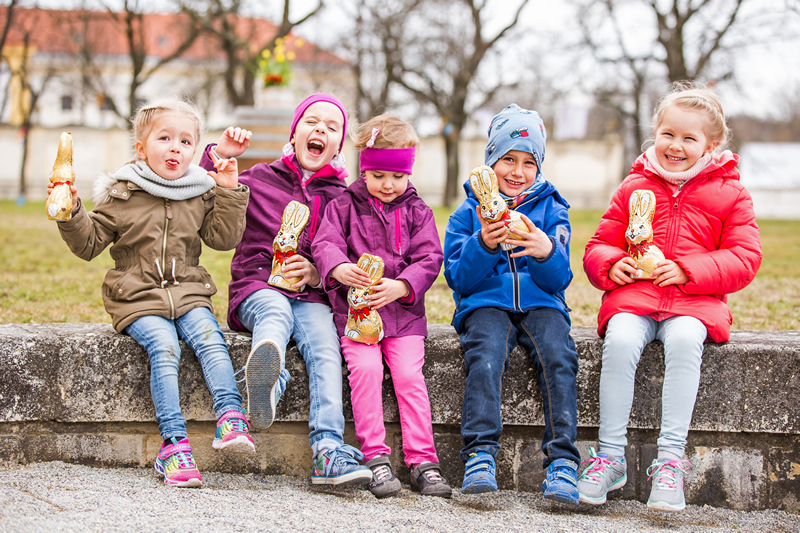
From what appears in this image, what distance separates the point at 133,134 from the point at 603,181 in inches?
1130

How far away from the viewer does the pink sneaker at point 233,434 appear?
8.48 ft

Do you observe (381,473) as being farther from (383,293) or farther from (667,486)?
(667,486)

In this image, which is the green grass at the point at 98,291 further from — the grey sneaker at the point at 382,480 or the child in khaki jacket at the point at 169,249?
the grey sneaker at the point at 382,480

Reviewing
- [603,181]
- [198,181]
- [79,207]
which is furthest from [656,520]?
[603,181]

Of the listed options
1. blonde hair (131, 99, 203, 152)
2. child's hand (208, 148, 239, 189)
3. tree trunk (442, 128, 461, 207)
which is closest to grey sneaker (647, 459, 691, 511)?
child's hand (208, 148, 239, 189)

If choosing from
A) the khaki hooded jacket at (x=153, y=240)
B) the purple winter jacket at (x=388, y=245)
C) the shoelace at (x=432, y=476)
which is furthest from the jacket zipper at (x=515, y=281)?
the khaki hooded jacket at (x=153, y=240)

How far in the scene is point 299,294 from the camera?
3020mm

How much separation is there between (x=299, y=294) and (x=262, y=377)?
0.51m

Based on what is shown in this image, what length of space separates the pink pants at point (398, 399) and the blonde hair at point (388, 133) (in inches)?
33.7

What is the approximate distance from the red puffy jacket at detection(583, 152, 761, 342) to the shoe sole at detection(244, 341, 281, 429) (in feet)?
4.44

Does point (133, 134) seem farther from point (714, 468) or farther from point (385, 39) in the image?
point (385, 39)

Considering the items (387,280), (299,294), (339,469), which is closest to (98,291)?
(299,294)

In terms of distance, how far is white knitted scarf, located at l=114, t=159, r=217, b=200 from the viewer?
116 inches

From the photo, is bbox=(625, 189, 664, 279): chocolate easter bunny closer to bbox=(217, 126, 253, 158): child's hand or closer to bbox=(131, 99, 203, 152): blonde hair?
bbox=(217, 126, 253, 158): child's hand
